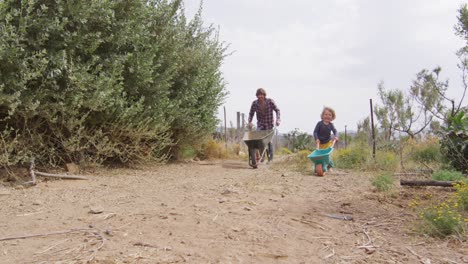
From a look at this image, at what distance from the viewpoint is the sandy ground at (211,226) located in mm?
2369

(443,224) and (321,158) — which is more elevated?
(321,158)

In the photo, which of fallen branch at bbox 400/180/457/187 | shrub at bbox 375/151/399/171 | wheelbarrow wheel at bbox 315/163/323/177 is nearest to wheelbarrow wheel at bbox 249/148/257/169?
wheelbarrow wheel at bbox 315/163/323/177

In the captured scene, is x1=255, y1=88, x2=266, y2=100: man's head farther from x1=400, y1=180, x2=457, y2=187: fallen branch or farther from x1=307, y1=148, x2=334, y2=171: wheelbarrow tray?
x1=400, y1=180, x2=457, y2=187: fallen branch

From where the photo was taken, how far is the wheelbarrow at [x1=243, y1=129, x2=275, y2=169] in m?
7.70

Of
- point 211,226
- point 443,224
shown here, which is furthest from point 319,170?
point 211,226

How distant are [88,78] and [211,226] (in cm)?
329

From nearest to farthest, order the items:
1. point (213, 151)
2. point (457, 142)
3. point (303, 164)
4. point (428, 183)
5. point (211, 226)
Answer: point (211, 226)
point (428, 183)
point (457, 142)
point (303, 164)
point (213, 151)

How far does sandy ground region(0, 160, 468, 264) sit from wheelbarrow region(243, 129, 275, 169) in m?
2.94

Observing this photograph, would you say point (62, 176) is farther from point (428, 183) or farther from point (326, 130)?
point (428, 183)

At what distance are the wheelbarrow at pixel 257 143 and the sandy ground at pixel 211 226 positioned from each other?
9.63 ft

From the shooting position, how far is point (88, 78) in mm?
5188

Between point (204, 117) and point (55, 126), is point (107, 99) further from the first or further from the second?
point (204, 117)

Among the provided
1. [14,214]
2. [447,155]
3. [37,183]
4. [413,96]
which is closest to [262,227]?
[14,214]

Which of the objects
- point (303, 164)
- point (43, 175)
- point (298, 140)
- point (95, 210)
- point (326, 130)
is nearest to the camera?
point (95, 210)
